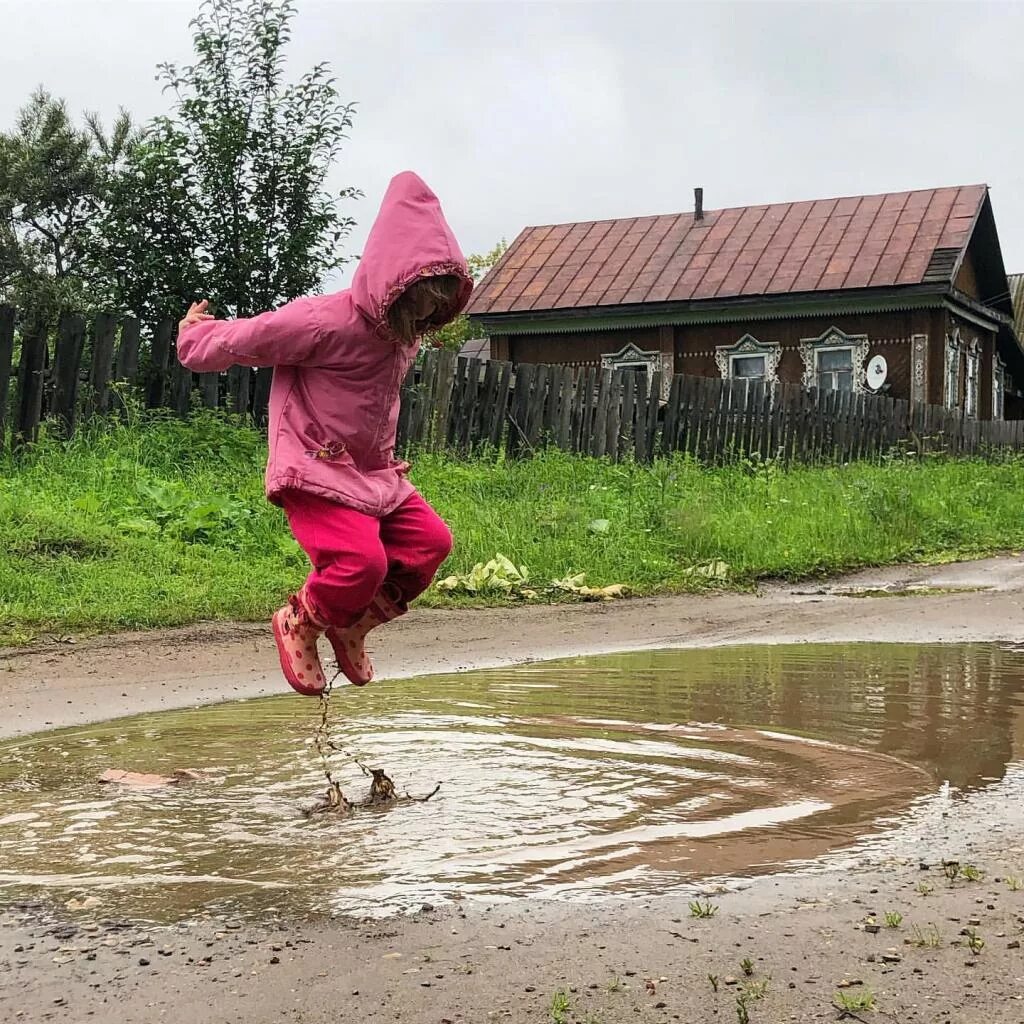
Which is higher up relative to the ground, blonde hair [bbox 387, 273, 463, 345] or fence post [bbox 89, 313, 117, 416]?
fence post [bbox 89, 313, 117, 416]

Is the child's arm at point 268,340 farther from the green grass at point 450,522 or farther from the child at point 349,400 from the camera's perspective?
the green grass at point 450,522

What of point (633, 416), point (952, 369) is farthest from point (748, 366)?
point (633, 416)

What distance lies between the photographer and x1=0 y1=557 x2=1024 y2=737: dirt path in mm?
6023

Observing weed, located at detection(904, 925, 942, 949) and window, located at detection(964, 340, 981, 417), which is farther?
window, located at detection(964, 340, 981, 417)

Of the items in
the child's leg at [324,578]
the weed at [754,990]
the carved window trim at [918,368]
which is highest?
the carved window trim at [918,368]

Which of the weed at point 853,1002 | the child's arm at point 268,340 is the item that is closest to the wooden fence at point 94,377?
the child's arm at point 268,340

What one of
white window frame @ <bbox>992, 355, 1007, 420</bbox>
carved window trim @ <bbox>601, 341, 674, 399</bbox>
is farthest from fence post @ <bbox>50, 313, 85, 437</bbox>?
white window frame @ <bbox>992, 355, 1007, 420</bbox>

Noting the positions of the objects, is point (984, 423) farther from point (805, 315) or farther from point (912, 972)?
point (912, 972)

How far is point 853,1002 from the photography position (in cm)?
233

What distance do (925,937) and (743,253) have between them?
2655 cm

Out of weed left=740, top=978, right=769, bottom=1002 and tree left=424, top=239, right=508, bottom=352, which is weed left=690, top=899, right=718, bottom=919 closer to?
weed left=740, top=978, right=769, bottom=1002

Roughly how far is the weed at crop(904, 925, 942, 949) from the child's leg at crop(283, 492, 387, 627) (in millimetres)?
1902

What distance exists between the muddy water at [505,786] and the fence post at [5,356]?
20.5 feet

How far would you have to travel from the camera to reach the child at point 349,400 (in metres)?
3.95
